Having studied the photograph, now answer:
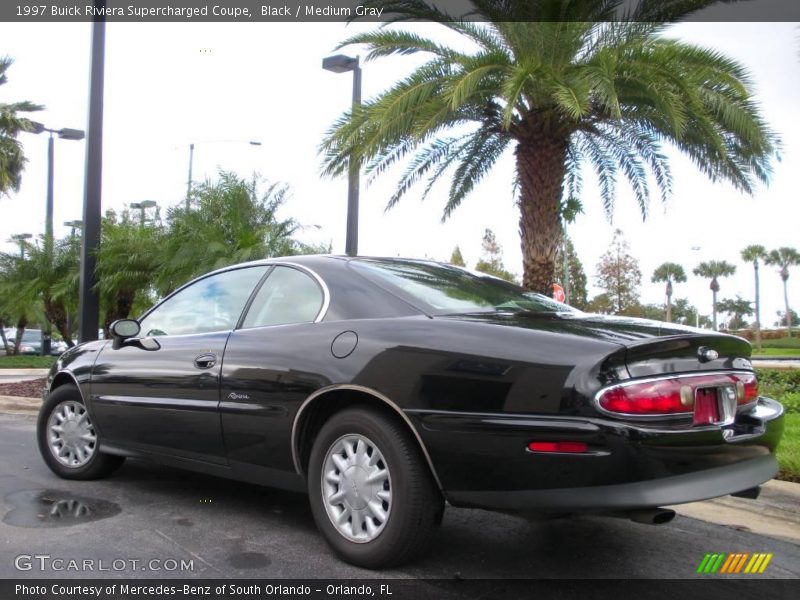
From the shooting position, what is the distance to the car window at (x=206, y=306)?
4395mm

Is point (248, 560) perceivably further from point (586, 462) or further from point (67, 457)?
point (67, 457)

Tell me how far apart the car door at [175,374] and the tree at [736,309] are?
9184 cm

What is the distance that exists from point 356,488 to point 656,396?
1.37m

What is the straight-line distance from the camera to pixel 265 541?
382 cm

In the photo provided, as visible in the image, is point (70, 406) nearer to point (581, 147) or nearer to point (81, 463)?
point (81, 463)

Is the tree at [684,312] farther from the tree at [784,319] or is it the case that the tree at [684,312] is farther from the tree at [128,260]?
the tree at [128,260]

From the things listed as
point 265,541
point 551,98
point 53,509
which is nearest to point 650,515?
point 265,541

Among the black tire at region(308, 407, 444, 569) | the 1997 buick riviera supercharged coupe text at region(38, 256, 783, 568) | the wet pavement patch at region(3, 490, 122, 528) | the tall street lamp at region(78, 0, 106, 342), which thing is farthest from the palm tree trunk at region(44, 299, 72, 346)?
the black tire at region(308, 407, 444, 569)

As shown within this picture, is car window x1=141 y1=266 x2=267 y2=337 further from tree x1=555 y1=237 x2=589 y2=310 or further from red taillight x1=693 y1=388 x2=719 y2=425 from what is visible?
tree x1=555 y1=237 x2=589 y2=310

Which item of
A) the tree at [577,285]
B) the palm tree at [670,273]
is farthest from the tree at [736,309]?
the tree at [577,285]

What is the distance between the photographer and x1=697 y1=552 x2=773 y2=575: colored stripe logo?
3.55 meters

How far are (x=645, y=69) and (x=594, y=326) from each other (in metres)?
6.65

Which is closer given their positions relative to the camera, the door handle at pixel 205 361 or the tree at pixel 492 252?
the door handle at pixel 205 361

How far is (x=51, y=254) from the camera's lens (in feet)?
54.7
